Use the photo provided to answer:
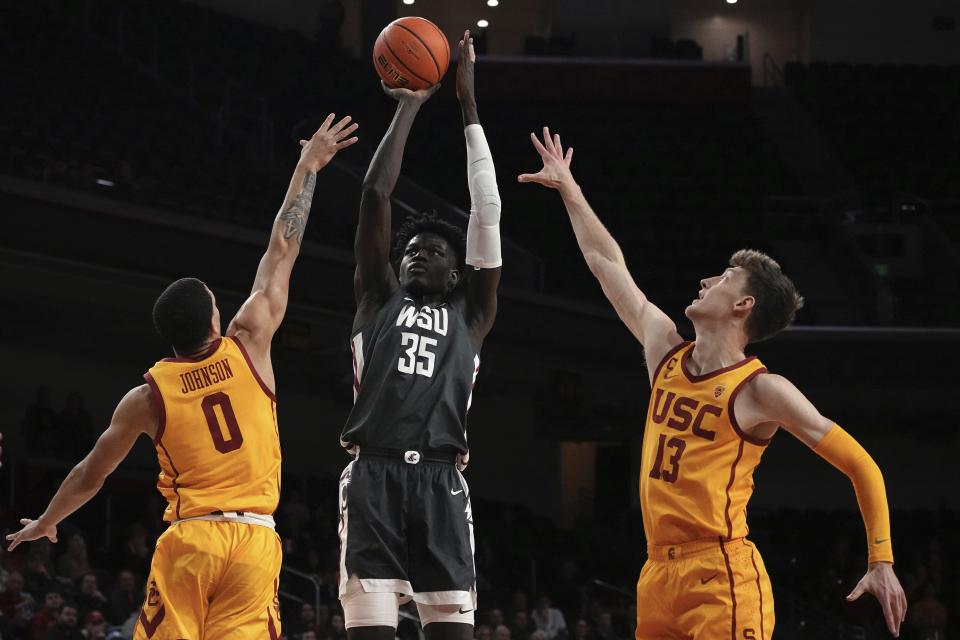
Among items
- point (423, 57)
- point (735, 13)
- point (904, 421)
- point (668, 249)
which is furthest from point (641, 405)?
point (423, 57)

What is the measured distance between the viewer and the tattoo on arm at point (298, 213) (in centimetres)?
538

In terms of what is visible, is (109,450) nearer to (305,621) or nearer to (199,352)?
(199,352)

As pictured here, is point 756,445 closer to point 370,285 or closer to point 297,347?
point 370,285

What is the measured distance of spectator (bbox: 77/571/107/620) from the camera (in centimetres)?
1062

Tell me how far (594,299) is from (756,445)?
10.8 m

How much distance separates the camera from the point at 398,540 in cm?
480

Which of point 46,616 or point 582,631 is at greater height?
point 46,616

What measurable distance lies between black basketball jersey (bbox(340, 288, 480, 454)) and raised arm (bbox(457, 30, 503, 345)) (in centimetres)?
12

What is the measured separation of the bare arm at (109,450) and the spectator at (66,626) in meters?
5.28

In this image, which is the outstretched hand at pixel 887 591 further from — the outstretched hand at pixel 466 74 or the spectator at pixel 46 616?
the spectator at pixel 46 616

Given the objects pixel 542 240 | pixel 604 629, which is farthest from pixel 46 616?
pixel 542 240

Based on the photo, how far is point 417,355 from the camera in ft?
16.5

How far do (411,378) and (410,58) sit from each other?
4.90 feet

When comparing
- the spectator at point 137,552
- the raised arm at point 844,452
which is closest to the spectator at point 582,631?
the spectator at point 137,552
